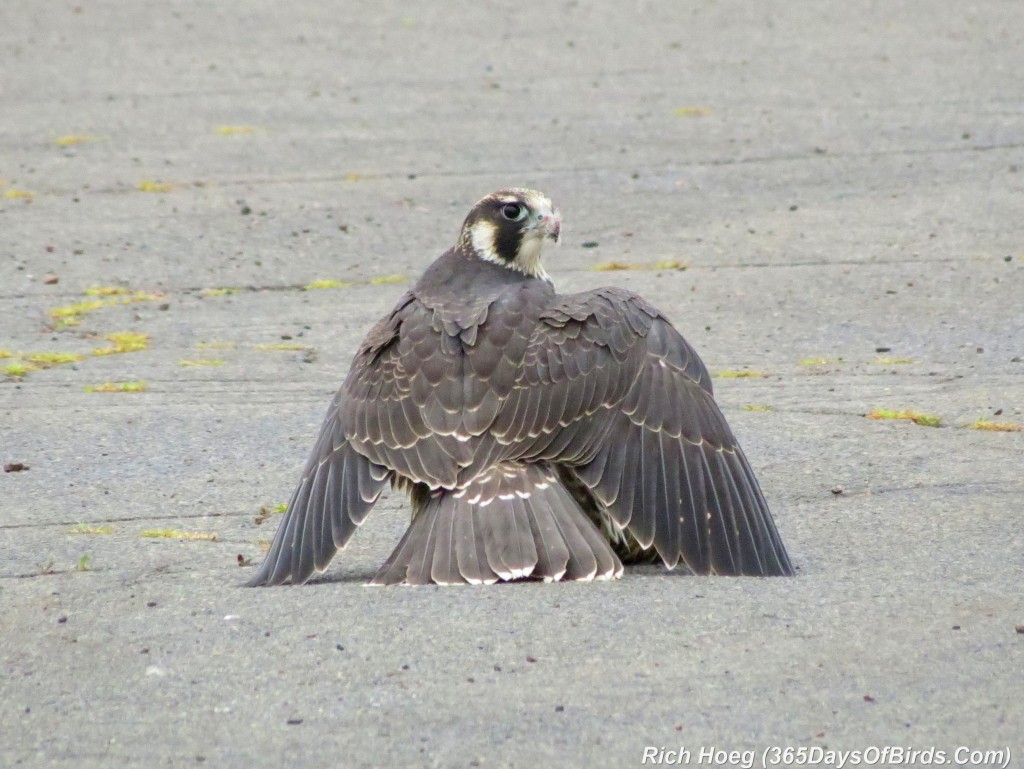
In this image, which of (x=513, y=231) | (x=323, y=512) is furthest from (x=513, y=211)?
(x=323, y=512)

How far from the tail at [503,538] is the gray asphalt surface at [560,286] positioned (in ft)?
0.40

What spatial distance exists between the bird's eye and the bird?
1.81 ft

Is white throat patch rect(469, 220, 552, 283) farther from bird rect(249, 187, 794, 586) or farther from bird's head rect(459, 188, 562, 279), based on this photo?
bird rect(249, 187, 794, 586)

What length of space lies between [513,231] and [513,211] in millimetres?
82

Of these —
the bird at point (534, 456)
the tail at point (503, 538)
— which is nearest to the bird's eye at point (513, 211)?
the bird at point (534, 456)

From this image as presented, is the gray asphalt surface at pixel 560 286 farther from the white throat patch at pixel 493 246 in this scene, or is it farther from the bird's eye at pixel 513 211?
the bird's eye at pixel 513 211

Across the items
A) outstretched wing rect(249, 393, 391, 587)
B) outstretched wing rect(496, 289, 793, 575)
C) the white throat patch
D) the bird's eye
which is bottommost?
outstretched wing rect(249, 393, 391, 587)

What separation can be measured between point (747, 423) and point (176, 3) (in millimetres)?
12008

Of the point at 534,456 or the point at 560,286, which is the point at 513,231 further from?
the point at 560,286

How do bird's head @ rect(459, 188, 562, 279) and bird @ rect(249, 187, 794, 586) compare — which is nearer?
bird @ rect(249, 187, 794, 586)

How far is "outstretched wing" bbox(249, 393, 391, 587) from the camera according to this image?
17.2ft

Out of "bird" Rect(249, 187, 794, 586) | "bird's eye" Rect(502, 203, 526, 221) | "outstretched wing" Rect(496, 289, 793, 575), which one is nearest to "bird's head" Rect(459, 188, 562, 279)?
"bird's eye" Rect(502, 203, 526, 221)

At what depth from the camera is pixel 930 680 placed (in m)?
4.18

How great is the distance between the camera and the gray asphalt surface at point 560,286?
13.6ft
